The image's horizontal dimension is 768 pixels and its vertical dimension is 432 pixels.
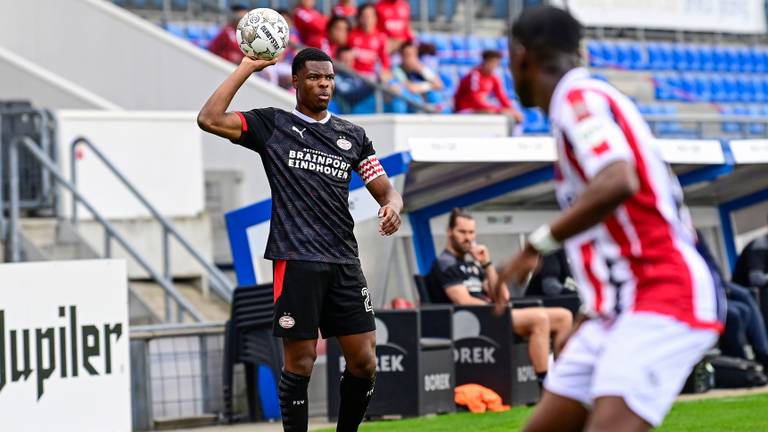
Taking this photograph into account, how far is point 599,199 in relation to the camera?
4.43 meters

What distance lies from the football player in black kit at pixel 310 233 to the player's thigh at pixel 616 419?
3255 mm

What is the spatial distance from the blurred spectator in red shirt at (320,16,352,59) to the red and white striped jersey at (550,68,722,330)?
43.3 feet

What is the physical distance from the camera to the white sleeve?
4.48m

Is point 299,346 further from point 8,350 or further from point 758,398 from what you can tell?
point 758,398

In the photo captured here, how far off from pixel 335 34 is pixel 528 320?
6730mm

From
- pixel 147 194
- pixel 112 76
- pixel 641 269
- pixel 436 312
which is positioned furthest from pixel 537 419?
pixel 112 76

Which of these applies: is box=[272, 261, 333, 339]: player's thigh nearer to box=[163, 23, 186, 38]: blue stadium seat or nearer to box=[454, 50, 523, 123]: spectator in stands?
box=[454, 50, 523, 123]: spectator in stands

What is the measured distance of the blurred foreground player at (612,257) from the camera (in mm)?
4441

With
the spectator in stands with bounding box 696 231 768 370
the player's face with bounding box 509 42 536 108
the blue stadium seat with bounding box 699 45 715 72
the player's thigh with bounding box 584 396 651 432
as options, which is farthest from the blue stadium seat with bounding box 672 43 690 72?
the player's thigh with bounding box 584 396 651 432

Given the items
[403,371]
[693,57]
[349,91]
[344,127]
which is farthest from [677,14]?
[344,127]

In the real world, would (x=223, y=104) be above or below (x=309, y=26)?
below

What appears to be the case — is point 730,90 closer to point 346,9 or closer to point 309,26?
point 346,9

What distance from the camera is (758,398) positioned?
1191cm

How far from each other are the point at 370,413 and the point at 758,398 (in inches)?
121
